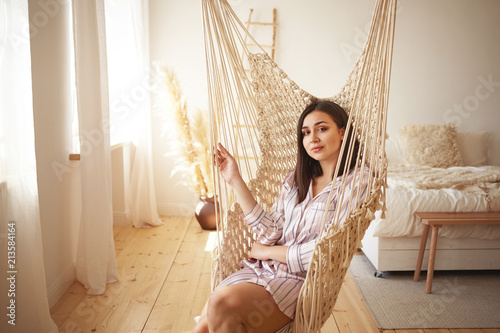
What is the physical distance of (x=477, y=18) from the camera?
3.92 meters

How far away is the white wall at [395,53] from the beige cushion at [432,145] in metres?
0.28

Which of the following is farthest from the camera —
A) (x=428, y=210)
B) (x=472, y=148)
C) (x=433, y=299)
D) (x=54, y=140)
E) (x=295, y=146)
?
(x=472, y=148)

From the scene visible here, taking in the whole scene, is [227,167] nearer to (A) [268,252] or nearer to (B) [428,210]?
(A) [268,252]

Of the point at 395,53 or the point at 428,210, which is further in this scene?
the point at 395,53

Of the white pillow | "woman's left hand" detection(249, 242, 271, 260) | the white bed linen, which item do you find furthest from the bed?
the white pillow

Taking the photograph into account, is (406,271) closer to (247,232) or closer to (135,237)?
(247,232)

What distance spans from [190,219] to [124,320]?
188 centimetres

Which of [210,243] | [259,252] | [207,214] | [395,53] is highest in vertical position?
[395,53]

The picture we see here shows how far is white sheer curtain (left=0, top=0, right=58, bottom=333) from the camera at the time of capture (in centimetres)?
146

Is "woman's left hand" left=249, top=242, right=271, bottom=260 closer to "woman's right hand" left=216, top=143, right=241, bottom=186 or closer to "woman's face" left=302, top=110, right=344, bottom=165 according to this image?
"woman's right hand" left=216, top=143, right=241, bottom=186

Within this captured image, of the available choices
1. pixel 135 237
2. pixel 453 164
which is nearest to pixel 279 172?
pixel 135 237

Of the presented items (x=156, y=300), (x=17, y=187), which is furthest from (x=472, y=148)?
(x=17, y=187)

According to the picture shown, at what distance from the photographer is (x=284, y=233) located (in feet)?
5.07

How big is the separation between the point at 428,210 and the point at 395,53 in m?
2.01
